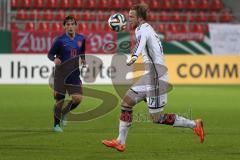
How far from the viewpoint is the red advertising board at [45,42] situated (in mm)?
28969

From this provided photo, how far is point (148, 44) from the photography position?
10.3m

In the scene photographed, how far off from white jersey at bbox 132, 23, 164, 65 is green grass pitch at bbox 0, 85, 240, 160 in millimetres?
1350

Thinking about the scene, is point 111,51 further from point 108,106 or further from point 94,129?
point 94,129

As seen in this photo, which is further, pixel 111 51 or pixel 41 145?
pixel 111 51

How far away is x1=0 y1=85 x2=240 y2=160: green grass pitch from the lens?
1027 centimetres

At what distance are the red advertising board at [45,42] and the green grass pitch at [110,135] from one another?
7.49 metres

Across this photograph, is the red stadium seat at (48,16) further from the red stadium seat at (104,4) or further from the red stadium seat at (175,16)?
the red stadium seat at (175,16)

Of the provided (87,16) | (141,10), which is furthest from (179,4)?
(141,10)

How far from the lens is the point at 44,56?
27.9m

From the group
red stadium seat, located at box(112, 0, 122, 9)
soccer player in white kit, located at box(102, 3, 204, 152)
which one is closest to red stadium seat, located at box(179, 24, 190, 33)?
red stadium seat, located at box(112, 0, 122, 9)

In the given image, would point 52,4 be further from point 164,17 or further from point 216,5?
point 216,5

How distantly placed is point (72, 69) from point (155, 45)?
3.62m

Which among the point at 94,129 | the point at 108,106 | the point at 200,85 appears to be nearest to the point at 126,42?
the point at 200,85

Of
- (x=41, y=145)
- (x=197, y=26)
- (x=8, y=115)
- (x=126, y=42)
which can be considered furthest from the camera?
(x=197, y=26)
